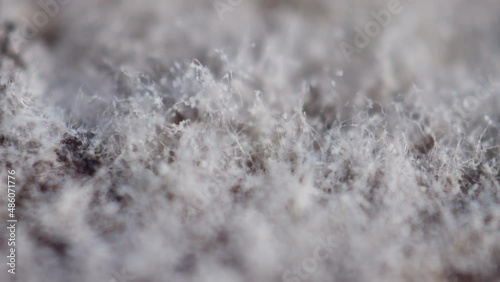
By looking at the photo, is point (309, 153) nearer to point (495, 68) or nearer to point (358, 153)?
point (358, 153)

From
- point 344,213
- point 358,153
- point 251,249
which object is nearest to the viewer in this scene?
point 251,249

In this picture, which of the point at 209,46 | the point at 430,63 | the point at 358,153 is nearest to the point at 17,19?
the point at 209,46

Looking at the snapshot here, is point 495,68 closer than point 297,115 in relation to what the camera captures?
No

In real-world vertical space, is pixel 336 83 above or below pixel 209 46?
below

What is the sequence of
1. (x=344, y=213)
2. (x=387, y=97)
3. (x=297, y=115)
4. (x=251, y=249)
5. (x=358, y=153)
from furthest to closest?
(x=387, y=97) → (x=297, y=115) → (x=358, y=153) → (x=344, y=213) → (x=251, y=249)

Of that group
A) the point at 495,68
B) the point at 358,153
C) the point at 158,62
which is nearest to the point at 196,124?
the point at 158,62

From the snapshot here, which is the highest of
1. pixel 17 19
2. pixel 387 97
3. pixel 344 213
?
pixel 17 19

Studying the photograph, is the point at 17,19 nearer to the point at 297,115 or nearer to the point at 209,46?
the point at 209,46
